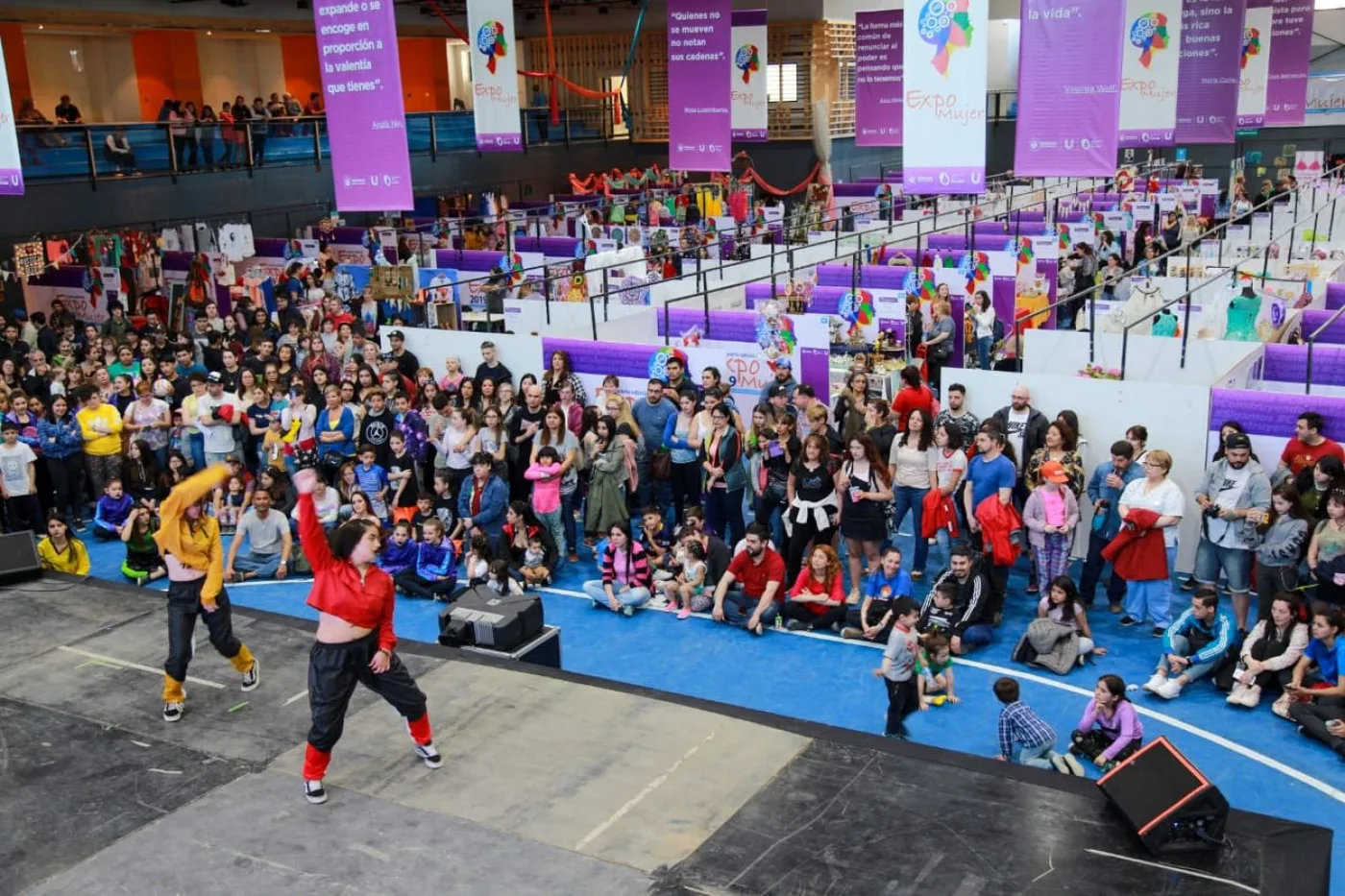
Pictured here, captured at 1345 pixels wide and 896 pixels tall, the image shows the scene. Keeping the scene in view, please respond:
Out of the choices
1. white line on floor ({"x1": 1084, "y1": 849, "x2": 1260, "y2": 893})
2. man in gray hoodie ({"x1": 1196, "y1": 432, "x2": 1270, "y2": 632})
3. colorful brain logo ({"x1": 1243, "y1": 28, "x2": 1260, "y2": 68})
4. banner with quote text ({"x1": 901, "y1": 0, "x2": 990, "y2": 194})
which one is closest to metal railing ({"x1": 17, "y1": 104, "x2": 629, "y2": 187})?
banner with quote text ({"x1": 901, "y1": 0, "x2": 990, "y2": 194})

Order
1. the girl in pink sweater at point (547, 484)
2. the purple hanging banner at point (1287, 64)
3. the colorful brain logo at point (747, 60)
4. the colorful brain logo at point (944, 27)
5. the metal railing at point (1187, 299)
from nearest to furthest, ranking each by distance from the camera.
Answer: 1. the girl in pink sweater at point (547, 484)
2. the metal railing at point (1187, 299)
3. the colorful brain logo at point (944, 27)
4. the colorful brain logo at point (747, 60)
5. the purple hanging banner at point (1287, 64)

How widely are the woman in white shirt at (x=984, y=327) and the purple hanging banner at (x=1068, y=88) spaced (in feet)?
8.80

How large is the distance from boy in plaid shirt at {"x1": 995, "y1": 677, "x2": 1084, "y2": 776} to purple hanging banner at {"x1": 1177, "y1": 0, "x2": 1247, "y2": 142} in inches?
627

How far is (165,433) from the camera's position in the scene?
12867 millimetres

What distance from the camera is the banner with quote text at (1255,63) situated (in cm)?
2384

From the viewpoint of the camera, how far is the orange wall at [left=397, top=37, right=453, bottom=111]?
36.3 metres

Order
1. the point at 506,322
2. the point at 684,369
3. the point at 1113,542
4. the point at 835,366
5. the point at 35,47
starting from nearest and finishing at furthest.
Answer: the point at 1113,542 → the point at 684,369 → the point at 835,366 → the point at 506,322 → the point at 35,47

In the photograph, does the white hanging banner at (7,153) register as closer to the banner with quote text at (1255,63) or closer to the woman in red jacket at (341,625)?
the woman in red jacket at (341,625)

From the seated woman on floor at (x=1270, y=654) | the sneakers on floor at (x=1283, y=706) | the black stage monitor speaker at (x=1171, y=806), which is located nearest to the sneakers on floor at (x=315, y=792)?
the black stage monitor speaker at (x=1171, y=806)

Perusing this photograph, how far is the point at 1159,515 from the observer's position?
898 cm

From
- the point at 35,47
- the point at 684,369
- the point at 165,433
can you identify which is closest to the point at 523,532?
the point at 684,369

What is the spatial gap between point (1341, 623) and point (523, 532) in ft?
20.3

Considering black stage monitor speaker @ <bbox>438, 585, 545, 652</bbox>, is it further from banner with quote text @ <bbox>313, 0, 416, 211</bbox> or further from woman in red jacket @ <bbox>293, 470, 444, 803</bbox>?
banner with quote text @ <bbox>313, 0, 416, 211</bbox>

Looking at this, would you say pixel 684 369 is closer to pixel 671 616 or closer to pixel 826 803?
pixel 671 616
